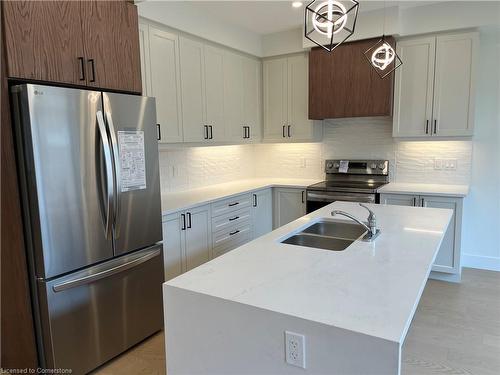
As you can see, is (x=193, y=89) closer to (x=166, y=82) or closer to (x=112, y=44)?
(x=166, y=82)

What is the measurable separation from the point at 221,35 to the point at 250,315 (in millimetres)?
3216

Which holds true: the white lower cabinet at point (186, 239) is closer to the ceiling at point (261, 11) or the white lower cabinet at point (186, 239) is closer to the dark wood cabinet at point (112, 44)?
the dark wood cabinet at point (112, 44)

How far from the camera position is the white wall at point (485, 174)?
12.2 ft

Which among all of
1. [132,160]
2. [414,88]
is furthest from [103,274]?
[414,88]

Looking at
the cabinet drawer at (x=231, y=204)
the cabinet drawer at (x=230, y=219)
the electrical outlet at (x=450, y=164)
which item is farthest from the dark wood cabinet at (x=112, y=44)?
the electrical outlet at (x=450, y=164)

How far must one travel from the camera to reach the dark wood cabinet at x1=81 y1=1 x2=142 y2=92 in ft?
7.47

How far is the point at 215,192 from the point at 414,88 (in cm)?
226

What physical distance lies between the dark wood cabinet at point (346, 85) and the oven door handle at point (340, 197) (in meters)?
0.85

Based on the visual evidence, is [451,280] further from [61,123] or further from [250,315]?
[61,123]

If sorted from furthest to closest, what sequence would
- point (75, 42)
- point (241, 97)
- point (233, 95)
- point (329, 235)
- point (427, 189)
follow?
point (241, 97), point (233, 95), point (427, 189), point (329, 235), point (75, 42)

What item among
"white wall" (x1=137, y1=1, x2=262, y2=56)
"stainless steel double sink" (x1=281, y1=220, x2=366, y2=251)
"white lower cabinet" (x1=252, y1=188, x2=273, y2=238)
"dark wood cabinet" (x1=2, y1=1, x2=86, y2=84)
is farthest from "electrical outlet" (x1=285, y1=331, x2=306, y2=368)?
"white lower cabinet" (x1=252, y1=188, x2=273, y2=238)

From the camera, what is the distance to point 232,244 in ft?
12.6

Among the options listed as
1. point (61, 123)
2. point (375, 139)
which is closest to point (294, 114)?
point (375, 139)

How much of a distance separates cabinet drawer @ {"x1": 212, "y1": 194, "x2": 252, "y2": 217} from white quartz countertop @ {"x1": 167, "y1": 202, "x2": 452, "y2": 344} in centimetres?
143
